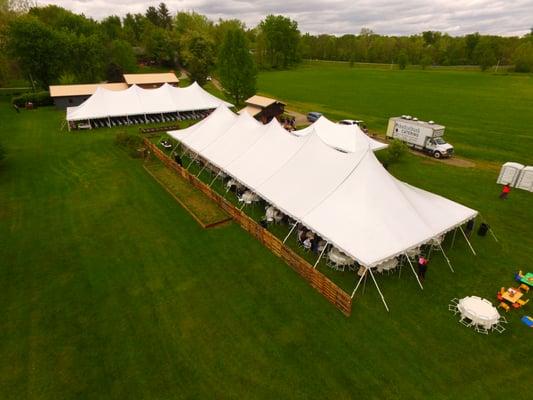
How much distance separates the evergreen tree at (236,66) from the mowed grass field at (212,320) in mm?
23305

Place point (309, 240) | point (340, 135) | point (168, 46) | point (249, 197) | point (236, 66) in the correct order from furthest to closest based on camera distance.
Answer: point (168, 46) < point (236, 66) < point (340, 135) < point (249, 197) < point (309, 240)

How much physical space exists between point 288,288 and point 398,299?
3912 millimetres

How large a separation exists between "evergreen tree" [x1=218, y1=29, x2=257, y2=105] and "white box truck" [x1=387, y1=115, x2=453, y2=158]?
17.1 metres

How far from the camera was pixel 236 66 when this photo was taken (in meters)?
34.1

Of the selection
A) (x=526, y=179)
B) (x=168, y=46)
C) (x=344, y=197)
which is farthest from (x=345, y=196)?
(x=168, y=46)

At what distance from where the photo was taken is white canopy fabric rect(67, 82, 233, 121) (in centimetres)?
3001

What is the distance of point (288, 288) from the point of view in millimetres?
11180

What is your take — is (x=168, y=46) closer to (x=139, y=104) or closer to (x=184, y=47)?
(x=184, y=47)

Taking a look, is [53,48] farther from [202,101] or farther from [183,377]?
[183,377]

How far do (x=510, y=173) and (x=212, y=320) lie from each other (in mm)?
20225

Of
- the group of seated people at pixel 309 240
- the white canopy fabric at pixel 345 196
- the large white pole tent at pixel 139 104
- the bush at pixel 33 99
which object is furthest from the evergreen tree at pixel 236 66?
the group of seated people at pixel 309 240

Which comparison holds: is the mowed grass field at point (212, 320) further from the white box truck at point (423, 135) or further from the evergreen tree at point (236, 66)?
the evergreen tree at point (236, 66)

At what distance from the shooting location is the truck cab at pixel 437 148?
23.8m

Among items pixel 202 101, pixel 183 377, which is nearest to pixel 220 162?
pixel 183 377
